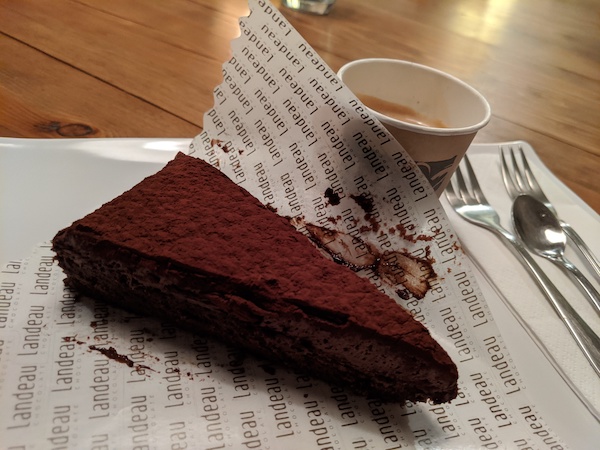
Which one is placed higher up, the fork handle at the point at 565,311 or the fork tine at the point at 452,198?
the fork tine at the point at 452,198

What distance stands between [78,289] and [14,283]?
0.11 meters

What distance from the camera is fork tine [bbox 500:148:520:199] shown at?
131 cm

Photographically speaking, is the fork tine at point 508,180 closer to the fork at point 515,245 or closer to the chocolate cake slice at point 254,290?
the fork at point 515,245

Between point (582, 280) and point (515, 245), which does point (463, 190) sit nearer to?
point (515, 245)

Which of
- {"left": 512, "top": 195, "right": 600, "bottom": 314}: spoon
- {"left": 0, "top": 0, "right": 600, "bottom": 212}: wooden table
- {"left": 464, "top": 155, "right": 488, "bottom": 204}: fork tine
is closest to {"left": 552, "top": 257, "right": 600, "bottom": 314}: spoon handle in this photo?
{"left": 512, "top": 195, "right": 600, "bottom": 314}: spoon

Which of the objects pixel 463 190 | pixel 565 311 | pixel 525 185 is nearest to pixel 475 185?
pixel 463 190

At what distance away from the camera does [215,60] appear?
1720mm

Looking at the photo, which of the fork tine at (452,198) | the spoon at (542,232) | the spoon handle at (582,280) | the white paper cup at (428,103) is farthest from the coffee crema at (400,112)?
the spoon handle at (582,280)

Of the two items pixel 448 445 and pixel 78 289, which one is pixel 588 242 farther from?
pixel 78 289

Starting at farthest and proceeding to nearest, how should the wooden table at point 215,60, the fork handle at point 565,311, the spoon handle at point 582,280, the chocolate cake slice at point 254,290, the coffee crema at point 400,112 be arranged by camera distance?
the wooden table at point 215,60 → the coffee crema at point 400,112 → the spoon handle at point 582,280 → the fork handle at point 565,311 → the chocolate cake slice at point 254,290

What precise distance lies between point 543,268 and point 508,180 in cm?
32

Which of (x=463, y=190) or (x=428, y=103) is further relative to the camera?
(x=463, y=190)

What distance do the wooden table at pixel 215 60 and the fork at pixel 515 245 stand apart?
34 cm

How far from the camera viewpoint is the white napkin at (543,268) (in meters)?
0.91
